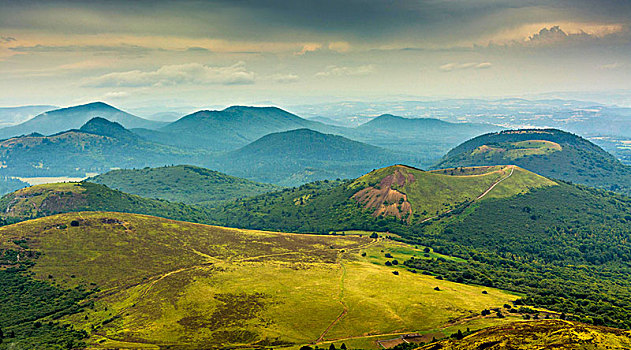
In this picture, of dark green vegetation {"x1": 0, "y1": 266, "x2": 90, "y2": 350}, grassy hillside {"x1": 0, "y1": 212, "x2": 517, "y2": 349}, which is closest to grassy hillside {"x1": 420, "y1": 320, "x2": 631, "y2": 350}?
grassy hillside {"x1": 0, "y1": 212, "x2": 517, "y2": 349}

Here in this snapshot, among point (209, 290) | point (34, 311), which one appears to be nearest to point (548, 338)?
point (209, 290)

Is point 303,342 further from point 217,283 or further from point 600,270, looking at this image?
point 600,270

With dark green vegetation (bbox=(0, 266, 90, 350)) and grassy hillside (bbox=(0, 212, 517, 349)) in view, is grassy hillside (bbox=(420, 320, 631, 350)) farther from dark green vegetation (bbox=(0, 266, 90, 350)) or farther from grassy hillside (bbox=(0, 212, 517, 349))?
dark green vegetation (bbox=(0, 266, 90, 350))

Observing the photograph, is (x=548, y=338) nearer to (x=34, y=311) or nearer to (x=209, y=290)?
(x=209, y=290)

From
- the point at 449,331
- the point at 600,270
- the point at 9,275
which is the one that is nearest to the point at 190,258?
the point at 9,275

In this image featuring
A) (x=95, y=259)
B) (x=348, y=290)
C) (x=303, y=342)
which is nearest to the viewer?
(x=303, y=342)

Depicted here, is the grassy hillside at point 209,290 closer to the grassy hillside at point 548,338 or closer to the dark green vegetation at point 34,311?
the dark green vegetation at point 34,311
